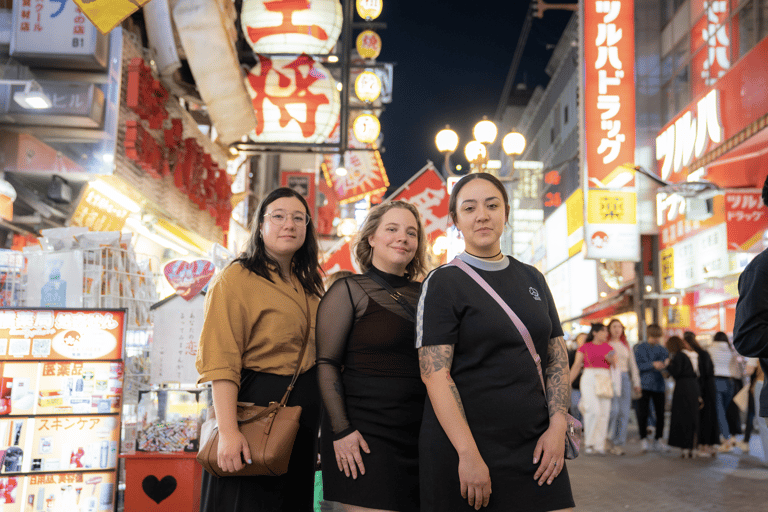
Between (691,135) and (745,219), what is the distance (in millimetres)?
2167

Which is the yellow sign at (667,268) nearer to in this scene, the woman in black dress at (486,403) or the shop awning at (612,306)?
the shop awning at (612,306)

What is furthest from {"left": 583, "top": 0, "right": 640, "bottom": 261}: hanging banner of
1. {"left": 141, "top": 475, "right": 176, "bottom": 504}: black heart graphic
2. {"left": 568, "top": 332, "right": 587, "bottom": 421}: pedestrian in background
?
{"left": 141, "top": 475, "right": 176, "bottom": 504}: black heart graphic

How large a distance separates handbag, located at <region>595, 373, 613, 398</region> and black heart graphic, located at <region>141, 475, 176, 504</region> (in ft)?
26.3

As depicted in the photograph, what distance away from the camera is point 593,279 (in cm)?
3148

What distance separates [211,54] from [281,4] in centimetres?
145

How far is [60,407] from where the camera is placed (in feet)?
16.5

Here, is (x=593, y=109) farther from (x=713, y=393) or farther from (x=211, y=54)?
(x=211, y=54)

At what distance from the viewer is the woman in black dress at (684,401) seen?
1077 centimetres

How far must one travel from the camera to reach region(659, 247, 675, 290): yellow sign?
20484mm

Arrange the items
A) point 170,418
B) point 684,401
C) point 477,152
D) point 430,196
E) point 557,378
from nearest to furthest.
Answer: point 557,378
point 170,418
point 684,401
point 430,196
point 477,152

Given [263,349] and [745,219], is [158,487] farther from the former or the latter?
[745,219]

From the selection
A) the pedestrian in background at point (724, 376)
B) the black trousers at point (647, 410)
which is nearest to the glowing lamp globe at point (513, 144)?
the pedestrian in background at point (724, 376)

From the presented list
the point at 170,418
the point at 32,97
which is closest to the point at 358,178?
the point at 32,97

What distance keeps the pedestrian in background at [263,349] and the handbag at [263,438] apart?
0.04 m
